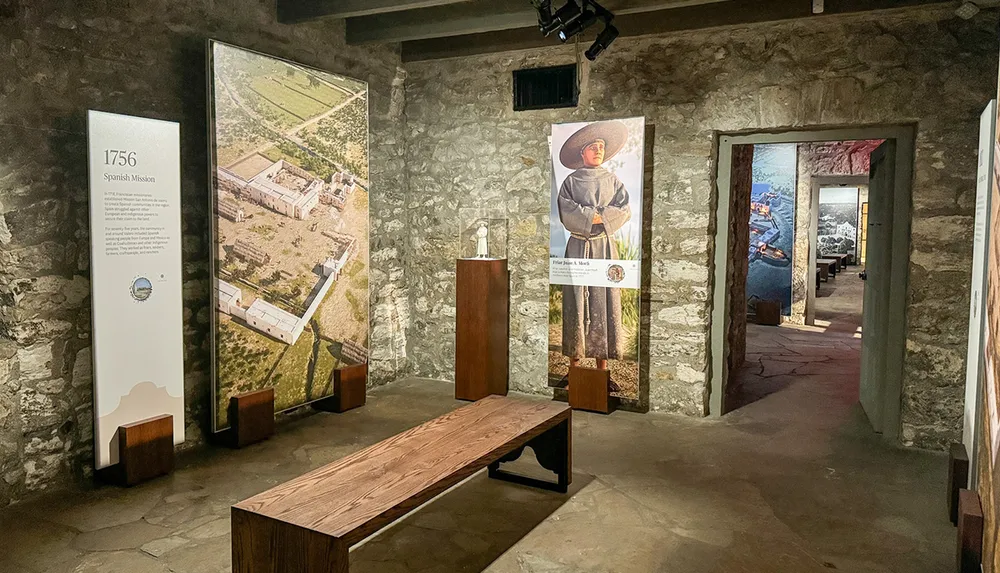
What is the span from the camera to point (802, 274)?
29.6 feet

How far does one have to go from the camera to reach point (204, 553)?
2.83 metres

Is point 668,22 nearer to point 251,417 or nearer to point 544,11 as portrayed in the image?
point 544,11

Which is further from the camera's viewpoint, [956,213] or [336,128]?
[336,128]

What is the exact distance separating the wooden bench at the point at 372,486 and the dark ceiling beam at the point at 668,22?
8.39 ft

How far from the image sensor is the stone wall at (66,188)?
3.23 m

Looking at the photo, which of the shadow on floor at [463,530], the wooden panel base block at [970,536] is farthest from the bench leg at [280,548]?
the wooden panel base block at [970,536]

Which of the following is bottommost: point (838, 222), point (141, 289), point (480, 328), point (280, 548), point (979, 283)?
point (280, 548)

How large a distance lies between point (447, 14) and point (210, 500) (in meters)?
3.24

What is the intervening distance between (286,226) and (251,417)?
3.75 feet

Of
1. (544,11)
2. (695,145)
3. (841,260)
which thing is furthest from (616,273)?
(841,260)

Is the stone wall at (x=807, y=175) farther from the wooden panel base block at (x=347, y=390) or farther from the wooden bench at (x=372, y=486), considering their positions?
the wooden bench at (x=372, y=486)

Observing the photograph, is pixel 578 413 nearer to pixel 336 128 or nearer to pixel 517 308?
pixel 517 308

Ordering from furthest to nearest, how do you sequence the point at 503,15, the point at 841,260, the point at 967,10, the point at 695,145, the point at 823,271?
1. the point at 841,260
2. the point at 823,271
3. the point at 695,145
4. the point at 503,15
5. the point at 967,10

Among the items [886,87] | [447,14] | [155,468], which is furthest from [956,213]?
[155,468]
